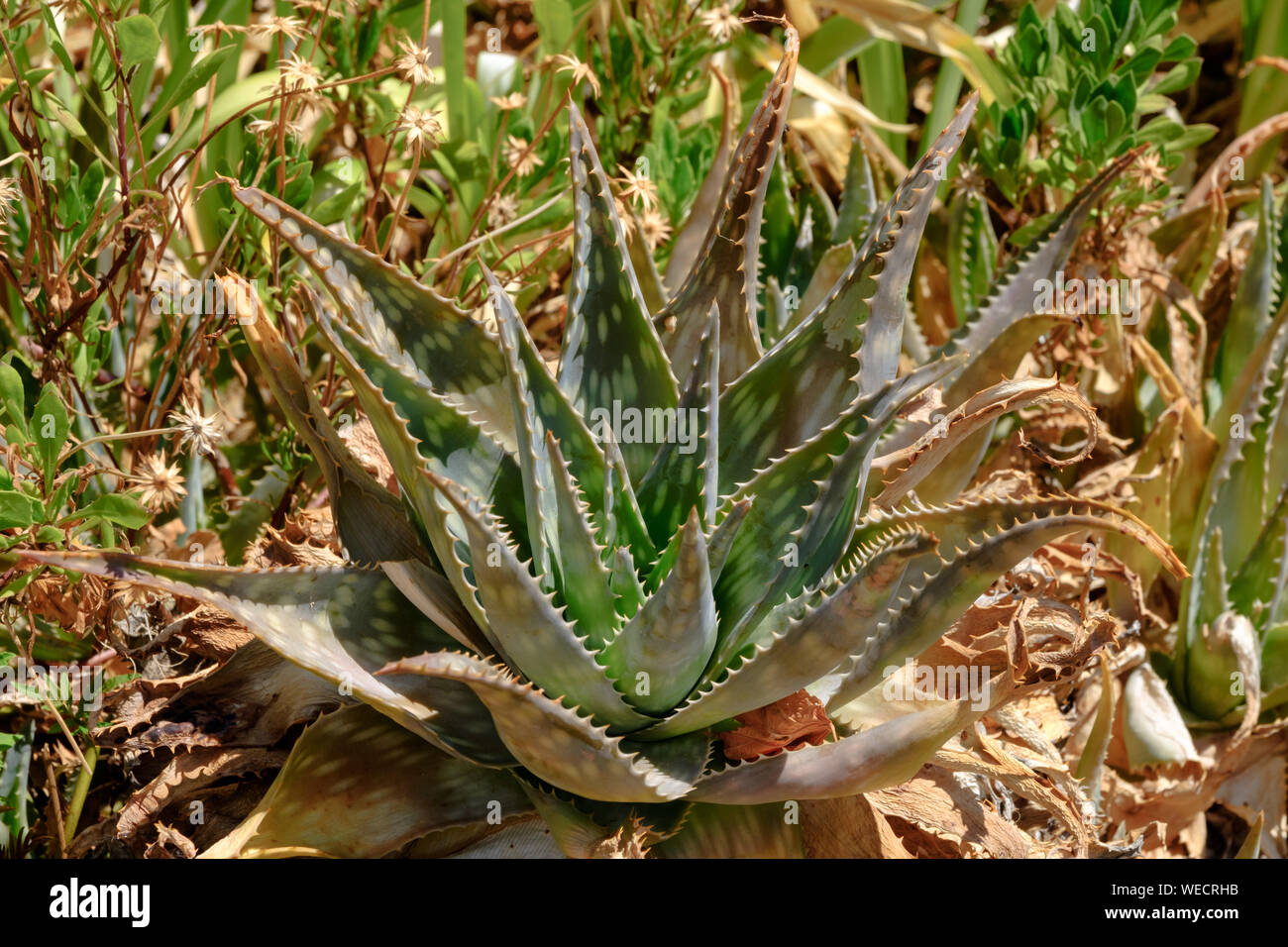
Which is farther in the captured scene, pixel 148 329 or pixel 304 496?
pixel 148 329

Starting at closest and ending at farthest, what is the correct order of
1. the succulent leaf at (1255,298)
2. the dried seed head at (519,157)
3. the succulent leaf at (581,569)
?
the succulent leaf at (581,569)
the dried seed head at (519,157)
the succulent leaf at (1255,298)

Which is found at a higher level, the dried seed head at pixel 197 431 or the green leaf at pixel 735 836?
the dried seed head at pixel 197 431

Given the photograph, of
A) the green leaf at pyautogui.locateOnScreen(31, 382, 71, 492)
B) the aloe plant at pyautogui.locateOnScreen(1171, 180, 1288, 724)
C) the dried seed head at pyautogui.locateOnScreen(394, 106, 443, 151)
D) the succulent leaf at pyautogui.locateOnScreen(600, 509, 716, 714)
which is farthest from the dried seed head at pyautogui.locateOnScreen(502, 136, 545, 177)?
the aloe plant at pyautogui.locateOnScreen(1171, 180, 1288, 724)

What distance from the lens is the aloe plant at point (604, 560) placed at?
34.8 inches

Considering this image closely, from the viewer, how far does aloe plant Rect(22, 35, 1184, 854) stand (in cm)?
88

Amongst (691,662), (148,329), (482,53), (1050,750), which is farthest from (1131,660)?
(148,329)

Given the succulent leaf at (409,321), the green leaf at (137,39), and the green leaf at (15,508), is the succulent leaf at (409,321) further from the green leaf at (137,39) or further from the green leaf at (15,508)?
the green leaf at (15,508)

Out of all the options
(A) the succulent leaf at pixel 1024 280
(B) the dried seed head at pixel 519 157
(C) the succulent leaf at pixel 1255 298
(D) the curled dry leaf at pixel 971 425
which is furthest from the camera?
(C) the succulent leaf at pixel 1255 298

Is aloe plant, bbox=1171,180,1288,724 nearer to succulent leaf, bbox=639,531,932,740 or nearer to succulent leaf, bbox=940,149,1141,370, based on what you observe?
succulent leaf, bbox=940,149,1141,370

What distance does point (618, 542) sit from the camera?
3.35ft

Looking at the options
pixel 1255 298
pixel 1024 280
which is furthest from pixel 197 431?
pixel 1255 298

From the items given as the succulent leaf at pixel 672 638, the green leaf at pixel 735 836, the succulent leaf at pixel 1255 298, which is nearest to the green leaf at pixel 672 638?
the succulent leaf at pixel 672 638

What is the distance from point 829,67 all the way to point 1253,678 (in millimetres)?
1183

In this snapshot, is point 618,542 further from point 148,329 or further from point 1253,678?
point 148,329
